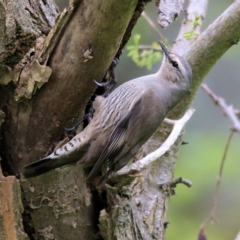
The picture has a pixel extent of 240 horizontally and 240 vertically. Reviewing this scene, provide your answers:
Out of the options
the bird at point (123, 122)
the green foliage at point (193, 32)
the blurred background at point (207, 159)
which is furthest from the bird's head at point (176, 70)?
the blurred background at point (207, 159)

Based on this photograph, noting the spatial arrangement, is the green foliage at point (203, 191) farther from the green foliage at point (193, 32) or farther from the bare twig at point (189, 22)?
the green foliage at point (193, 32)

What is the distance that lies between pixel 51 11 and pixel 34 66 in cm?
42

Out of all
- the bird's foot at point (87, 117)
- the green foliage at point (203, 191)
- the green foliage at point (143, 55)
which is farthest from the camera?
the green foliage at point (203, 191)

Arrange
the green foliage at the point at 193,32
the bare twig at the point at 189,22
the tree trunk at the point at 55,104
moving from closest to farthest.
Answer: the tree trunk at the point at 55,104 → the green foliage at the point at 193,32 → the bare twig at the point at 189,22

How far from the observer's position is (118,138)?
2375mm

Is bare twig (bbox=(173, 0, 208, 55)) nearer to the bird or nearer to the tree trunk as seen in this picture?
the bird

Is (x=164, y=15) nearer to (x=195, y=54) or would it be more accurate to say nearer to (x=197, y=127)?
(x=195, y=54)

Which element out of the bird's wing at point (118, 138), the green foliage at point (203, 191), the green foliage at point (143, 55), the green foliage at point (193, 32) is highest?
the green foliage at point (193, 32)

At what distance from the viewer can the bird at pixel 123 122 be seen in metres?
2.18

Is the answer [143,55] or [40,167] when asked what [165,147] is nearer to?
[40,167]

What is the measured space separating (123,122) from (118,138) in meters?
0.10

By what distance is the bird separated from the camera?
218cm

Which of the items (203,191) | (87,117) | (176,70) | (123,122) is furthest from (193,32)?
(203,191)

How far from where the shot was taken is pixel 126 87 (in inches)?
101
